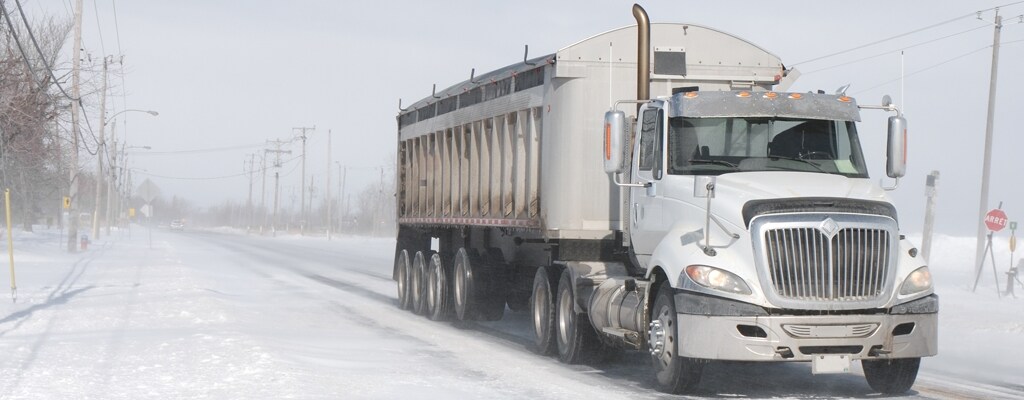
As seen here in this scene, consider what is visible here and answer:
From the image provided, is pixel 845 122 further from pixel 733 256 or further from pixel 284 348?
pixel 284 348

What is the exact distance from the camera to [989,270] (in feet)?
190

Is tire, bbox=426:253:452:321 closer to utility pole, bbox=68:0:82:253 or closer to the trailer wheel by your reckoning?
the trailer wheel

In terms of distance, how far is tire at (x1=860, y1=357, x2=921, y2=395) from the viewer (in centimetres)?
1074

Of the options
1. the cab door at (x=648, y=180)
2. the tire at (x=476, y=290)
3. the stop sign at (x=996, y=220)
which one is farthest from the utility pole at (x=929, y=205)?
the cab door at (x=648, y=180)

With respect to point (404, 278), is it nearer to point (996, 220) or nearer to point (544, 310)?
point (544, 310)

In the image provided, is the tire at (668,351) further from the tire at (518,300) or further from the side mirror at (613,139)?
the tire at (518,300)

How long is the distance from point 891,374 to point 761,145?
7.79 ft

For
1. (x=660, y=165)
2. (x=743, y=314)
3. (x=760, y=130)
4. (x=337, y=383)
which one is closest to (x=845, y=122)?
(x=760, y=130)

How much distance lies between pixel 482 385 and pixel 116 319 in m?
8.59

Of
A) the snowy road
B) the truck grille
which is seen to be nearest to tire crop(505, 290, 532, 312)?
the snowy road

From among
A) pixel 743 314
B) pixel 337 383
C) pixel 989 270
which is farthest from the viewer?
pixel 989 270

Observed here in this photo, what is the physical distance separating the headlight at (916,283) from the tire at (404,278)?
42.4 ft

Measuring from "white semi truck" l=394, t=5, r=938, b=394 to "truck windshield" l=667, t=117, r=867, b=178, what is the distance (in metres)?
0.01

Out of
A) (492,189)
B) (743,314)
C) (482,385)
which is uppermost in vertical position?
(492,189)
